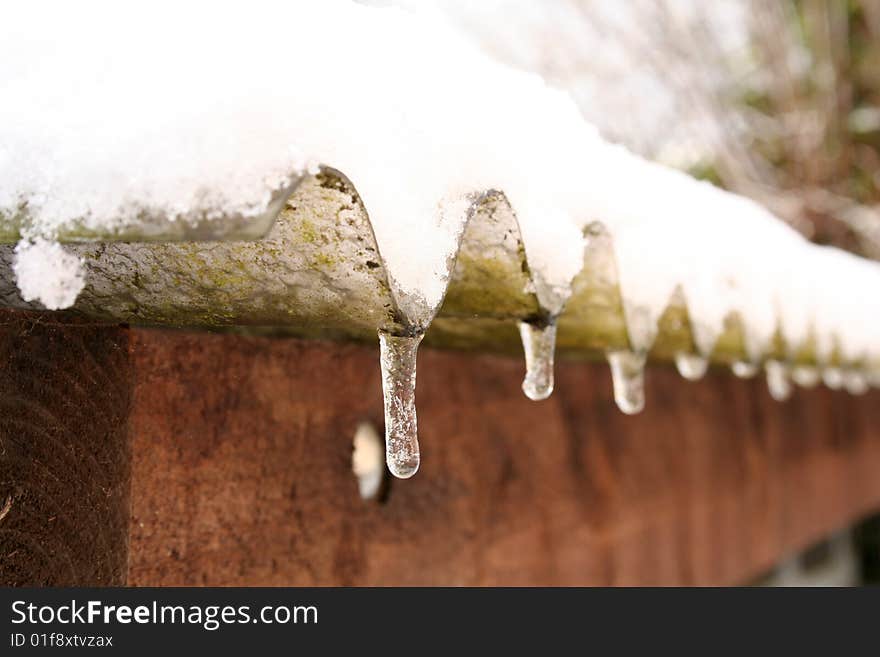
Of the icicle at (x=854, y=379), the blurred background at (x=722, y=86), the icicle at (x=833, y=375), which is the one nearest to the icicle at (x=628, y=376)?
the icicle at (x=833, y=375)

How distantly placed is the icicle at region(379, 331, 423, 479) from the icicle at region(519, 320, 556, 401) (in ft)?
0.87

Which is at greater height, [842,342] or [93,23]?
[842,342]

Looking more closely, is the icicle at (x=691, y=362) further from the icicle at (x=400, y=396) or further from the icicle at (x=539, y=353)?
the icicle at (x=400, y=396)

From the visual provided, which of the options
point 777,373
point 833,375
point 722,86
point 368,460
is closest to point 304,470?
point 368,460

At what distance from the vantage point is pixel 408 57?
0.81 metres

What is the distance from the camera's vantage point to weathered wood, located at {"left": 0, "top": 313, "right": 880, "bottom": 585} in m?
0.92

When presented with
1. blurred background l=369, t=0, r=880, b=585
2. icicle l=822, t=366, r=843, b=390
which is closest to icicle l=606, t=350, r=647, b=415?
icicle l=822, t=366, r=843, b=390

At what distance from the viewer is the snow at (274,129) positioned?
0.55 meters

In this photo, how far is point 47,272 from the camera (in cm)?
62
